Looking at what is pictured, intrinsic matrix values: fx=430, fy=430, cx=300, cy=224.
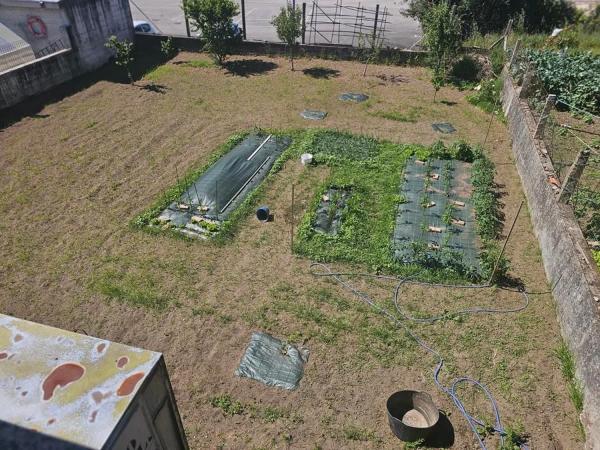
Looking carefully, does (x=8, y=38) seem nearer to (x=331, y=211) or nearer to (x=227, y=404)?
(x=331, y=211)

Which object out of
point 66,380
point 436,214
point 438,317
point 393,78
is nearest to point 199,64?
point 393,78

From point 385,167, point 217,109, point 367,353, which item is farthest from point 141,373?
point 217,109

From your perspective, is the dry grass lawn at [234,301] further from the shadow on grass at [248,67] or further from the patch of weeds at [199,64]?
the patch of weeds at [199,64]

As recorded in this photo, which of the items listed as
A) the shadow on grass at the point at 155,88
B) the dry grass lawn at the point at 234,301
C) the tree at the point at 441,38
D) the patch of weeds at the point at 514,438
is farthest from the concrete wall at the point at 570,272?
the shadow on grass at the point at 155,88

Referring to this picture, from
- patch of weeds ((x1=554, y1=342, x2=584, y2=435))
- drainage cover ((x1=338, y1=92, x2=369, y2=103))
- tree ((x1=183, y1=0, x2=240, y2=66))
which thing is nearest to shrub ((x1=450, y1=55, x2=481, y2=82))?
drainage cover ((x1=338, y1=92, x2=369, y2=103))

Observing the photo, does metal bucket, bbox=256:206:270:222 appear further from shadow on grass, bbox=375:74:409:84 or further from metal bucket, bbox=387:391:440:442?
shadow on grass, bbox=375:74:409:84

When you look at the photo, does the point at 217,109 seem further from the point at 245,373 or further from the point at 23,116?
the point at 245,373
